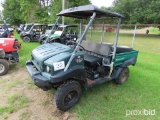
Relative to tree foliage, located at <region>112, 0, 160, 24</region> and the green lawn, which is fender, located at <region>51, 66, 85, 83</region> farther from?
tree foliage, located at <region>112, 0, 160, 24</region>

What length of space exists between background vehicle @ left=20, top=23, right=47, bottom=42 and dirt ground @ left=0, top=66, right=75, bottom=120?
729cm

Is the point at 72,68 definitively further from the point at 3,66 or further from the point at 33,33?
the point at 33,33

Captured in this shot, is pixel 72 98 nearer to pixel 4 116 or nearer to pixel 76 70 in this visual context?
pixel 76 70

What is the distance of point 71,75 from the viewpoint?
2547mm

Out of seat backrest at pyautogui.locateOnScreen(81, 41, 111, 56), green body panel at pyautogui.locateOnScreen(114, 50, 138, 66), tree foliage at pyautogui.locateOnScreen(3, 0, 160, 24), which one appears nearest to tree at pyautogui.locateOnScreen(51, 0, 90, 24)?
tree foliage at pyautogui.locateOnScreen(3, 0, 160, 24)

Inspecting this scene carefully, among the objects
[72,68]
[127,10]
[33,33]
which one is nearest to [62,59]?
[72,68]

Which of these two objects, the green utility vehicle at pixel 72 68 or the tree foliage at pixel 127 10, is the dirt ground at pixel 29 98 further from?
the tree foliage at pixel 127 10

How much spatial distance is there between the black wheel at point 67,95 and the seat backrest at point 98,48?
1206 mm

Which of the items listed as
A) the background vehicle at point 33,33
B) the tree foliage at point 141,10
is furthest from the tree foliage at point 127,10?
the background vehicle at point 33,33

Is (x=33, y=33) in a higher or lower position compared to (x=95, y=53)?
higher

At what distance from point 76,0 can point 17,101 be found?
18.1 meters

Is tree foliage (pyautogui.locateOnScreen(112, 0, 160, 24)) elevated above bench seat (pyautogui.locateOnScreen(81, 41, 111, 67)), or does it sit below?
above

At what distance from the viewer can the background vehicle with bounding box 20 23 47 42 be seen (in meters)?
11.3

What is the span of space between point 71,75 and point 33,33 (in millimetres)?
9995
